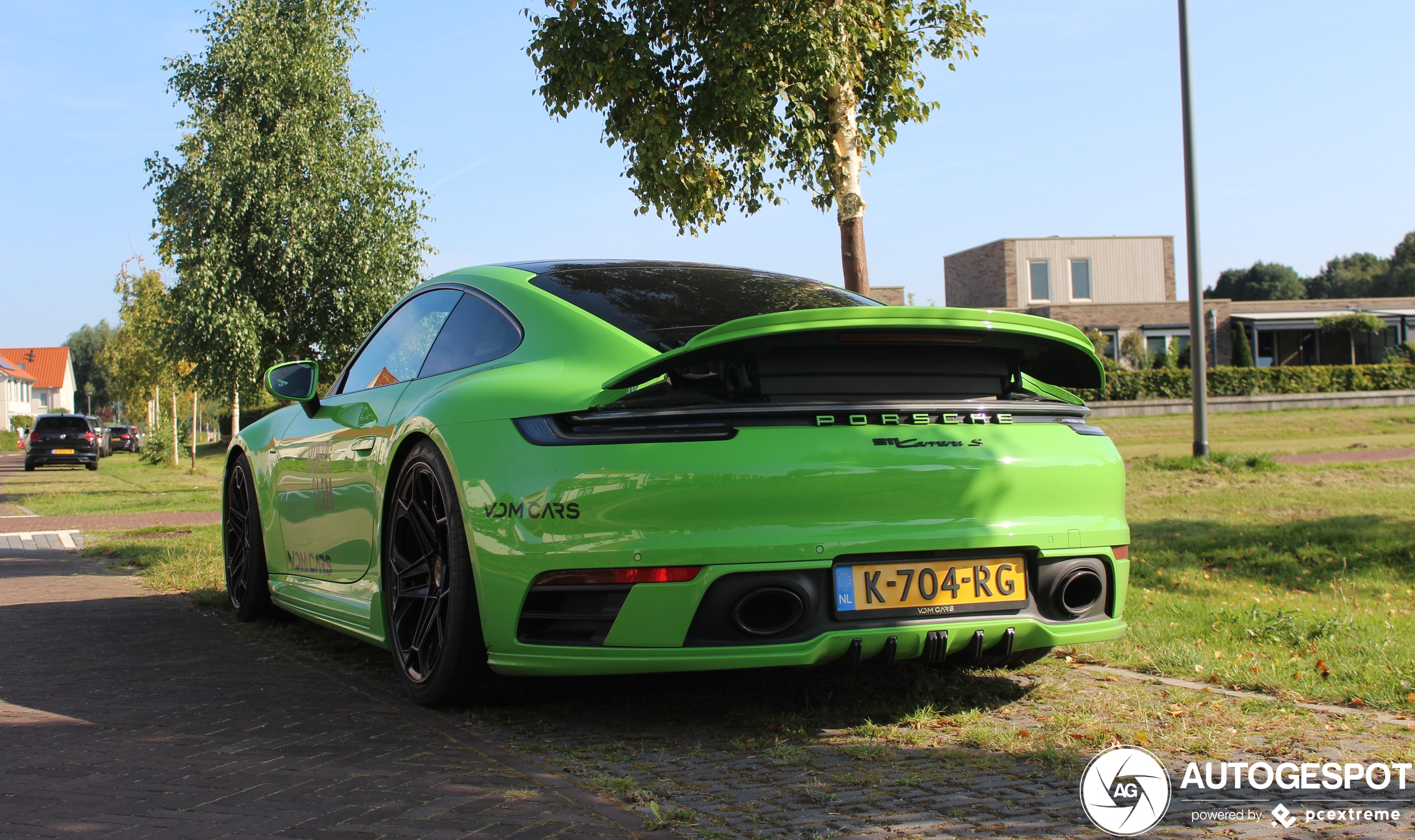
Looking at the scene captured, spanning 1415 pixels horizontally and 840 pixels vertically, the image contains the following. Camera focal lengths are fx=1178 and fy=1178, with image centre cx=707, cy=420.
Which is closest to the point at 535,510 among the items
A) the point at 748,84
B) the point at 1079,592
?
the point at 1079,592

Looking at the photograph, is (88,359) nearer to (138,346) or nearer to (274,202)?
(138,346)

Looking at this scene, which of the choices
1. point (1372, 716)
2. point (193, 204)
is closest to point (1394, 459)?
point (1372, 716)

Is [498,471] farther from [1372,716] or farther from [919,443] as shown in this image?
[1372,716]

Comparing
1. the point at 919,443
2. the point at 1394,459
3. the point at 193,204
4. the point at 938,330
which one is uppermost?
the point at 193,204

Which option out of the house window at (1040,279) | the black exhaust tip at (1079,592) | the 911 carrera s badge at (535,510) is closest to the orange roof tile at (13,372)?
the house window at (1040,279)

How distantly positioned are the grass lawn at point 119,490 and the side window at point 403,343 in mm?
11270

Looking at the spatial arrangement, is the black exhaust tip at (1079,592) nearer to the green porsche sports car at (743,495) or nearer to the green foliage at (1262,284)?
the green porsche sports car at (743,495)

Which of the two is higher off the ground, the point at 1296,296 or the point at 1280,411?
the point at 1296,296

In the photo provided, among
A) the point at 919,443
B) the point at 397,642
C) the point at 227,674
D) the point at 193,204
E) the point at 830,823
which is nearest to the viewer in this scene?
the point at 830,823

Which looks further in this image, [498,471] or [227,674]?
[227,674]

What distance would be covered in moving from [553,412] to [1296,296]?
373ft

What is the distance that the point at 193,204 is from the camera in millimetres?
18250

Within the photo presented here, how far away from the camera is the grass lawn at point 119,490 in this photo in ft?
55.2

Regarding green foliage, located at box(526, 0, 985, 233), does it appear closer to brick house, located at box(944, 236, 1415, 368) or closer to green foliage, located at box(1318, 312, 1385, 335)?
brick house, located at box(944, 236, 1415, 368)
